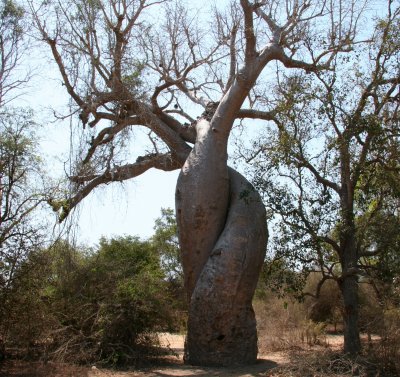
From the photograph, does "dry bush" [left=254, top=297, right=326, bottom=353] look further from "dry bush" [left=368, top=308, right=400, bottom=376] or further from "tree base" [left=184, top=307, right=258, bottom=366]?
"dry bush" [left=368, top=308, right=400, bottom=376]

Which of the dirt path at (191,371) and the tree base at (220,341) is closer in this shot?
the dirt path at (191,371)

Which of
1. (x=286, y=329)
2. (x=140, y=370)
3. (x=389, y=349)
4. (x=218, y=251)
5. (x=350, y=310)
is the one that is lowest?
(x=140, y=370)

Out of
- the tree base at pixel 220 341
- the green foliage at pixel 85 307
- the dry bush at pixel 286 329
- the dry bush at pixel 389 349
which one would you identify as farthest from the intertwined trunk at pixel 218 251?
the dry bush at pixel 286 329

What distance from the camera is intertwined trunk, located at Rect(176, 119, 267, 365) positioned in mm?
7461

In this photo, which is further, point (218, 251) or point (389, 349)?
point (218, 251)

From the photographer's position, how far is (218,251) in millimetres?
7746

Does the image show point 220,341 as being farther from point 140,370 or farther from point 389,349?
point 389,349

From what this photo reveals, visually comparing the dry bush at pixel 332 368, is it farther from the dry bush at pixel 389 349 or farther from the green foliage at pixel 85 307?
the green foliage at pixel 85 307

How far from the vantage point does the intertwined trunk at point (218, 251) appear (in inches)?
294

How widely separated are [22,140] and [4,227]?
48.1 inches

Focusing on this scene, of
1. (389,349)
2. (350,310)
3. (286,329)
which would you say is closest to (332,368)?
(389,349)

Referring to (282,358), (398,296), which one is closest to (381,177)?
(398,296)

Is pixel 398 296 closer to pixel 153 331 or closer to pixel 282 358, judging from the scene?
pixel 282 358

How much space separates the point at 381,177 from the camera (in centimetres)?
664
